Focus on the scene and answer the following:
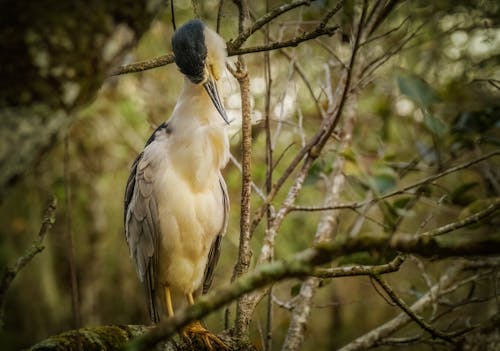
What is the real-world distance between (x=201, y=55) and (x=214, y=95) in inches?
9.2

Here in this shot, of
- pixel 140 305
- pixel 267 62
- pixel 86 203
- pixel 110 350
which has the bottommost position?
pixel 110 350

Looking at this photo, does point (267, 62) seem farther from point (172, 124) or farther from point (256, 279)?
point (256, 279)

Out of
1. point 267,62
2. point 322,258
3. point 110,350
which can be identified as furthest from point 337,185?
point 322,258

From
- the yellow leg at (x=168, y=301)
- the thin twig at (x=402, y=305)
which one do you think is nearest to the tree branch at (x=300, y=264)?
the thin twig at (x=402, y=305)

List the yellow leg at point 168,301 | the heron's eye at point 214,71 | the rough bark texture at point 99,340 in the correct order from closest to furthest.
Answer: the rough bark texture at point 99,340, the heron's eye at point 214,71, the yellow leg at point 168,301

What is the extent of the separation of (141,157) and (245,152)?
1128mm

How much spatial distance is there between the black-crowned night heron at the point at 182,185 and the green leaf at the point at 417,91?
984 millimetres

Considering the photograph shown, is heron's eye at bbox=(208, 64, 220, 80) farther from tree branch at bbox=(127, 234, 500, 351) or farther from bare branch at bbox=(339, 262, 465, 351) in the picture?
tree branch at bbox=(127, 234, 500, 351)

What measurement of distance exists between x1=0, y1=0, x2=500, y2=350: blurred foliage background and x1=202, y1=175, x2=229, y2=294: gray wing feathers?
38 cm

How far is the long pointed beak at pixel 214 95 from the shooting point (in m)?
2.75

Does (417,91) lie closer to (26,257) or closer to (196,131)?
(196,131)

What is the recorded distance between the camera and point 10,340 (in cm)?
765

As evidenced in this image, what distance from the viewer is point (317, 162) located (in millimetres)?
2875

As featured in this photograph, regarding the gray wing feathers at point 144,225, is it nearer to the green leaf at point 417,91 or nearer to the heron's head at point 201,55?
the heron's head at point 201,55
